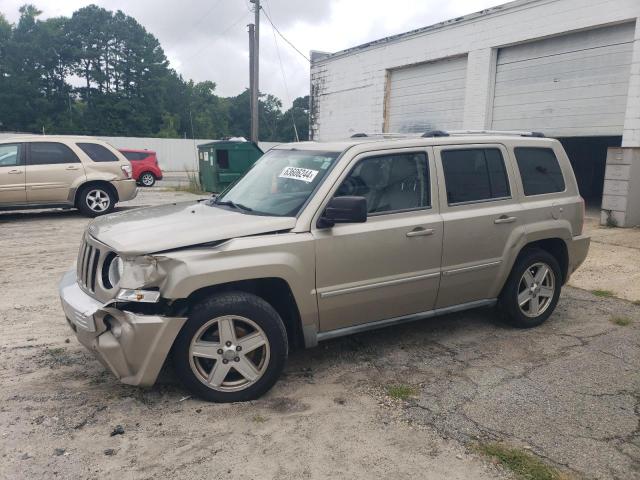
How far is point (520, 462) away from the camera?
2.91 m

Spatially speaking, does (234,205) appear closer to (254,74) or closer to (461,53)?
(461,53)

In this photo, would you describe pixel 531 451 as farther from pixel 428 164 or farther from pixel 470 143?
pixel 470 143

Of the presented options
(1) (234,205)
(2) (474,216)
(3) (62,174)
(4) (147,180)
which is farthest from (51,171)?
(4) (147,180)

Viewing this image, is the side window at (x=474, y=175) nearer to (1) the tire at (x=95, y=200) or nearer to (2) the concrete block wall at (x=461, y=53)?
(2) the concrete block wall at (x=461, y=53)

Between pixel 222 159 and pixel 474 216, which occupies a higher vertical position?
pixel 222 159

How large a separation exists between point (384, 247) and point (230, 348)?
4.37ft

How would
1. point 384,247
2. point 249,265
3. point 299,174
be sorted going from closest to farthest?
1. point 249,265
2. point 384,247
3. point 299,174

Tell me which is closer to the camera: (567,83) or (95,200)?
(95,200)

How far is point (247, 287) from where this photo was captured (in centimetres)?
364

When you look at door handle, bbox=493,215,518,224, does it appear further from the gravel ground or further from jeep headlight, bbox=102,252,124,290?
jeep headlight, bbox=102,252,124,290

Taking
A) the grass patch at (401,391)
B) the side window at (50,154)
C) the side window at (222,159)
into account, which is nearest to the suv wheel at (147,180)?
the side window at (222,159)

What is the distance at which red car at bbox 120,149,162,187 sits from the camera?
21.1 meters

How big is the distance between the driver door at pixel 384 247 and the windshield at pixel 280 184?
0.80ft

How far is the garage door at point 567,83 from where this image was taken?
1087 cm
